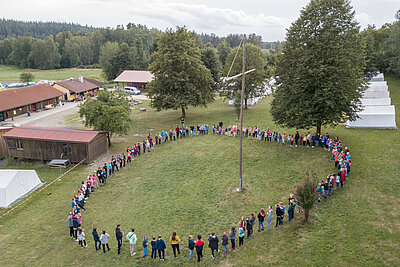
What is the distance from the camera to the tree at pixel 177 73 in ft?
114

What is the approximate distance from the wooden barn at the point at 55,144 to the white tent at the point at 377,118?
23.7m

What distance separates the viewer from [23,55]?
402 feet

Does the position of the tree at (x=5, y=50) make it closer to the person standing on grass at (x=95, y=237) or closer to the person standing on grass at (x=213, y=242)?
the person standing on grass at (x=95, y=237)

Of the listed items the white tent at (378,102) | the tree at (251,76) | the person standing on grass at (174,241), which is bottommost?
the person standing on grass at (174,241)

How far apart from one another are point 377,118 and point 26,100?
46935 millimetres

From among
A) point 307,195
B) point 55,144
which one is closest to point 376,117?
point 307,195

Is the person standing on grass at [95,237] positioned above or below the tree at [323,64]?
below

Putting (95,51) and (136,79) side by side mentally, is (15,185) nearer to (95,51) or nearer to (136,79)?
(136,79)

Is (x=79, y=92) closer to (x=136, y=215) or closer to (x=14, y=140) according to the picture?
(x=14, y=140)

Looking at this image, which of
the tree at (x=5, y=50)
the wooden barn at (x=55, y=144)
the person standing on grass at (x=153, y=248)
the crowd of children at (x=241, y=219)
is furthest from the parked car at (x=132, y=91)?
the tree at (x=5, y=50)

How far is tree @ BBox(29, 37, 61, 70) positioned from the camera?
113 meters

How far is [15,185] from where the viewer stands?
62.5 ft

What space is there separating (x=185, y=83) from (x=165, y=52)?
4779 millimetres

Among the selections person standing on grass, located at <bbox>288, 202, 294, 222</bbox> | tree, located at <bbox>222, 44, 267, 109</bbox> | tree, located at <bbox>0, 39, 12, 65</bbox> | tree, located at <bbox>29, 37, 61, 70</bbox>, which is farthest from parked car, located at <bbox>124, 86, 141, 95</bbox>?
tree, located at <bbox>0, 39, 12, 65</bbox>
